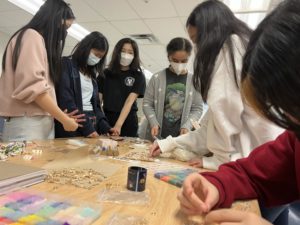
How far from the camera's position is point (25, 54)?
1201 millimetres

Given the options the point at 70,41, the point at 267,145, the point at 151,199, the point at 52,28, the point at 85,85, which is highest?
the point at 70,41

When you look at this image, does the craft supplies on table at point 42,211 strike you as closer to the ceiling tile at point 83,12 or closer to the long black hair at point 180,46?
the long black hair at point 180,46

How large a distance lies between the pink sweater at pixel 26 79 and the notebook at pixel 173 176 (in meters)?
0.69

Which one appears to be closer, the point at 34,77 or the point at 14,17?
the point at 34,77

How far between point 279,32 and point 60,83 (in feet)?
4.45

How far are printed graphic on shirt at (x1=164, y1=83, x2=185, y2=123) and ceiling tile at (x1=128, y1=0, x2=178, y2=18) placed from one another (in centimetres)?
156

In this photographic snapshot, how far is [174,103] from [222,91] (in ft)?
3.50

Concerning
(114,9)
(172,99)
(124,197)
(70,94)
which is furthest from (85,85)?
(114,9)

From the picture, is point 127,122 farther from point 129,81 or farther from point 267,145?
point 267,145

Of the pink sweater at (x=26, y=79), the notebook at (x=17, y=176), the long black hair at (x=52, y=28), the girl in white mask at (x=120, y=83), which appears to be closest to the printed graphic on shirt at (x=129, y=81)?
the girl in white mask at (x=120, y=83)

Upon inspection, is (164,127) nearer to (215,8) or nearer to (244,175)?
(215,8)

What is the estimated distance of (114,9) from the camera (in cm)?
346

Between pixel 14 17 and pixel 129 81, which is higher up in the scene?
pixel 14 17

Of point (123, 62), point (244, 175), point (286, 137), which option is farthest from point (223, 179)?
point (123, 62)
